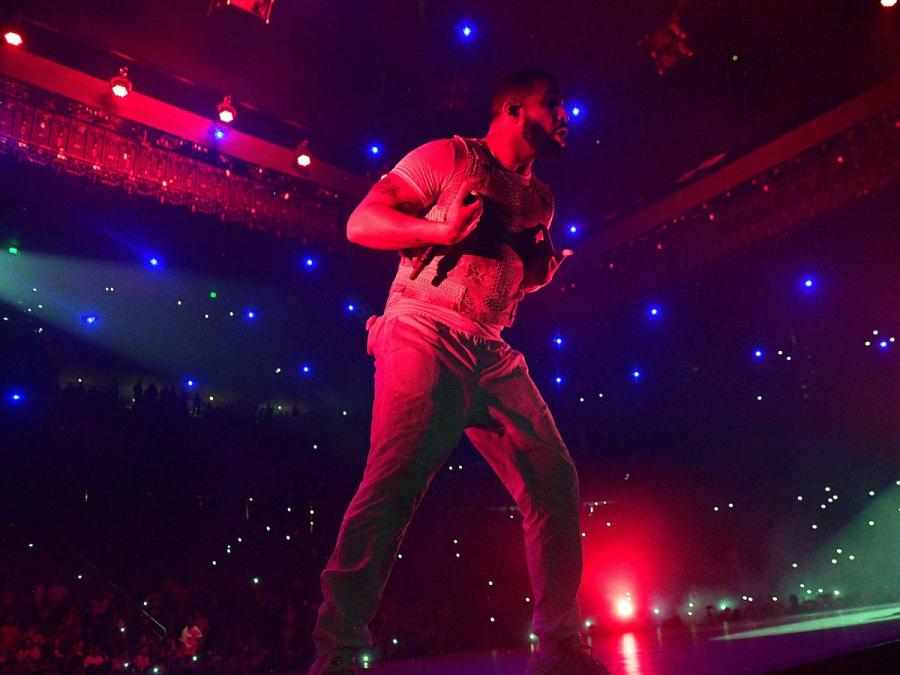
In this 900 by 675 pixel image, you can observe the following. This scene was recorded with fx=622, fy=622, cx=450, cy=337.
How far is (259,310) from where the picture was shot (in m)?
6.02

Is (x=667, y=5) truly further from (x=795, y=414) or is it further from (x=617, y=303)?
(x=795, y=414)

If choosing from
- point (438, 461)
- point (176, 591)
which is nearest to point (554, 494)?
point (438, 461)

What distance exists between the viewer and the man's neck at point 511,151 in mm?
1888

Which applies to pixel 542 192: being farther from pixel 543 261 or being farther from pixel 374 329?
pixel 374 329

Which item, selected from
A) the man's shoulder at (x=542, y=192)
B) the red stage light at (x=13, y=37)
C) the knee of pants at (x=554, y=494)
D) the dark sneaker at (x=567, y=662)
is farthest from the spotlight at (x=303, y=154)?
the dark sneaker at (x=567, y=662)

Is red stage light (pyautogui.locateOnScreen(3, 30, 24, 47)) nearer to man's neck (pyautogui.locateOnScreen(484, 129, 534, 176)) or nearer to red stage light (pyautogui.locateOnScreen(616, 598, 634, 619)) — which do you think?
man's neck (pyautogui.locateOnScreen(484, 129, 534, 176))

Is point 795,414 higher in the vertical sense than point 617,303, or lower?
lower

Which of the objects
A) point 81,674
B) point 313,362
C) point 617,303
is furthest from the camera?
point 617,303

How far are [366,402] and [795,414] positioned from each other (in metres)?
4.38

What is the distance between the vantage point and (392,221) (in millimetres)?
1488

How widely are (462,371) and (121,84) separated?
4.00m

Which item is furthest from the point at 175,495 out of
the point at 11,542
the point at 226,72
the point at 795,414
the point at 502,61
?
the point at 795,414

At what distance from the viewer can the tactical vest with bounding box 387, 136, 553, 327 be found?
1.64 metres

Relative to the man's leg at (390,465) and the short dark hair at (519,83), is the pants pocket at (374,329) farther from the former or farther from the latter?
the short dark hair at (519,83)
